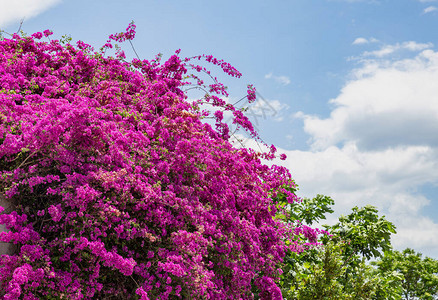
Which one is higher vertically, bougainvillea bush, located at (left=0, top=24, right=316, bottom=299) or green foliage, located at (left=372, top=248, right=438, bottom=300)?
green foliage, located at (left=372, top=248, right=438, bottom=300)

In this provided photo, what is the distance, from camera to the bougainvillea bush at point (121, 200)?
5.27 metres

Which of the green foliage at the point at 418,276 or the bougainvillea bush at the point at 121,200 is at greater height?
the green foliage at the point at 418,276

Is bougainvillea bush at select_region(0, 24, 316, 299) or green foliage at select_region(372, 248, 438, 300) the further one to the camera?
green foliage at select_region(372, 248, 438, 300)

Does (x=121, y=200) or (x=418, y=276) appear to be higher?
(x=418, y=276)

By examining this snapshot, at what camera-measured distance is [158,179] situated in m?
6.50

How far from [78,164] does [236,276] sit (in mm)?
2795

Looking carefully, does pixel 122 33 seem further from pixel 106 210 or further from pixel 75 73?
pixel 106 210

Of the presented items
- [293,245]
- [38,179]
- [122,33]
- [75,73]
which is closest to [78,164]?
[38,179]

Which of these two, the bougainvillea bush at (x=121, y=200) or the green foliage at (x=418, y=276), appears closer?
the bougainvillea bush at (x=121, y=200)

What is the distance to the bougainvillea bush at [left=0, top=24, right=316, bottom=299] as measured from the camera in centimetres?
527

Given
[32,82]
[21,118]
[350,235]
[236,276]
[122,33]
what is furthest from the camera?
[350,235]

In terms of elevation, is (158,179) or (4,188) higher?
(158,179)

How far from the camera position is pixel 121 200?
5.67m

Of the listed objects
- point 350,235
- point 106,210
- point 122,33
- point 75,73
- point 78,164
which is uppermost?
point 122,33
